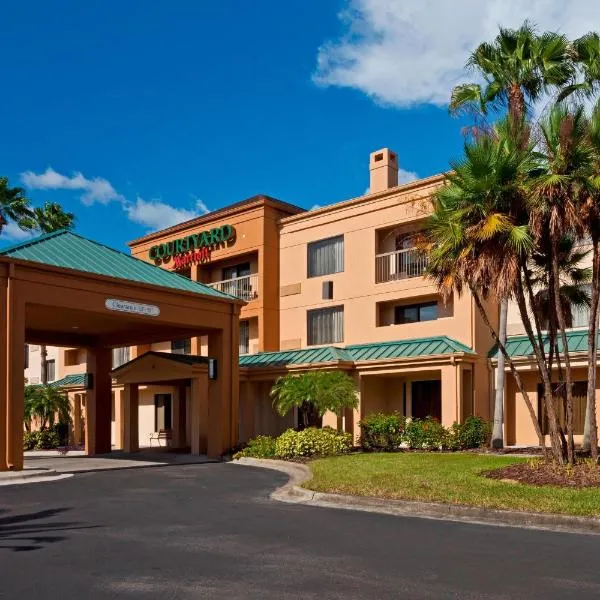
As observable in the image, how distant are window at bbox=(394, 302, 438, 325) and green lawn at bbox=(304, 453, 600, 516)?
360 inches

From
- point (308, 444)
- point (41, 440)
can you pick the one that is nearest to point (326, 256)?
point (308, 444)

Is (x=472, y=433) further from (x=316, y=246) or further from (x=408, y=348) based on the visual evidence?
(x=316, y=246)

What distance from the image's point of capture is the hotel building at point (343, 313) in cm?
2730

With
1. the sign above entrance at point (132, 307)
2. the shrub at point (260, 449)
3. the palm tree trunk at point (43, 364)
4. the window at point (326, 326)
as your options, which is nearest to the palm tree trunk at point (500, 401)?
the shrub at point (260, 449)

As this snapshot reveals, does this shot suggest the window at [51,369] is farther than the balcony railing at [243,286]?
Yes

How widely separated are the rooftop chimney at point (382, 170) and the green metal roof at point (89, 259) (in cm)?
945

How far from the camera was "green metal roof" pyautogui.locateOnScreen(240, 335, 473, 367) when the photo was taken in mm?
26973

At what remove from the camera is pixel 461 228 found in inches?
655

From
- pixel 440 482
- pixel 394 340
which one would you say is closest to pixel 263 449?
pixel 394 340

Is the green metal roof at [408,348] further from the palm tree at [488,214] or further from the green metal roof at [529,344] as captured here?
the palm tree at [488,214]

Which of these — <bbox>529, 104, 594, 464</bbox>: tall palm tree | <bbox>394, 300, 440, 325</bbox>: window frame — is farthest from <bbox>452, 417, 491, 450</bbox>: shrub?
<bbox>529, 104, 594, 464</bbox>: tall palm tree

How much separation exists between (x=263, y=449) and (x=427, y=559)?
1595cm

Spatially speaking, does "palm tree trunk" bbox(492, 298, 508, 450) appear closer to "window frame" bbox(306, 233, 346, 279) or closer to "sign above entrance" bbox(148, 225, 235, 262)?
"window frame" bbox(306, 233, 346, 279)

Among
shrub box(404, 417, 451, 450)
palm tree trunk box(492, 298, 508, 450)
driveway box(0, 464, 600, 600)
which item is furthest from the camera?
shrub box(404, 417, 451, 450)
